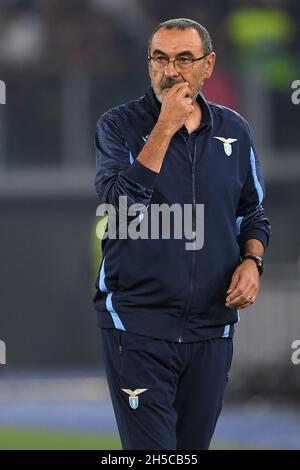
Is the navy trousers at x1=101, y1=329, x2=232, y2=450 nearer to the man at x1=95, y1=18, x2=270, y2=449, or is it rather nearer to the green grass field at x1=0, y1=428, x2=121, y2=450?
the man at x1=95, y1=18, x2=270, y2=449

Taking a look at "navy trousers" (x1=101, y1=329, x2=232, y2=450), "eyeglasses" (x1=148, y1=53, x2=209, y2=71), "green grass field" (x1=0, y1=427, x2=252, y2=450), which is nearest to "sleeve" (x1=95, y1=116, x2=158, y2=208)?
"eyeglasses" (x1=148, y1=53, x2=209, y2=71)

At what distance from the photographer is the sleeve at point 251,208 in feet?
16.5

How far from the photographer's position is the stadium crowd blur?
18.0m

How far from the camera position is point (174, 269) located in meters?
4.74

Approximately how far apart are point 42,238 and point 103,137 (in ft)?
45.6

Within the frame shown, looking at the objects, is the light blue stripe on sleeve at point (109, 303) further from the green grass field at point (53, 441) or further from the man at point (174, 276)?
the green grass field at point (53, 441)

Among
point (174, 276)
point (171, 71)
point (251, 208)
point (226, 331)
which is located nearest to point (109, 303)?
point (174, 276)

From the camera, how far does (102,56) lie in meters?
18.8

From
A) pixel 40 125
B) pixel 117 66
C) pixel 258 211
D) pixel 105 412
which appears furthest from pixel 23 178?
pixel 258 211

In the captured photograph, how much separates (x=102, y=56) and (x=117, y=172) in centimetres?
1442

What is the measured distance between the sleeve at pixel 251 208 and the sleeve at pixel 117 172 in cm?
56

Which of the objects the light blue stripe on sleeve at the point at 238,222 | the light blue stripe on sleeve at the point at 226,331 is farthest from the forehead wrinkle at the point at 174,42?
the light blue stripe on sleeve at the point at 226,331

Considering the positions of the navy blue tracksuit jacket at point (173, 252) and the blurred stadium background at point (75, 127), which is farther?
the blurred stadium background at point (75, 127)

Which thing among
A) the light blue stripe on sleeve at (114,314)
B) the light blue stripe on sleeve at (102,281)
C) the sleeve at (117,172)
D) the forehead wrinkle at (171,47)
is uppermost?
the forehead wrinkle at (171,47)
